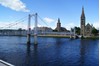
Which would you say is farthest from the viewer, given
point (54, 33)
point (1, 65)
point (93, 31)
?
point (54, 33)

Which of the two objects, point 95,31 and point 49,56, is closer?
point 49,56

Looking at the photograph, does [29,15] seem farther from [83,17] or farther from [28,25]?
[83,17]

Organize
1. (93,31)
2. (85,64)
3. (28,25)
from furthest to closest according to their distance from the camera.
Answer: (93,31)
(28,25)
(85,64)

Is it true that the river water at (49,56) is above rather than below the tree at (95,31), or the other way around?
below

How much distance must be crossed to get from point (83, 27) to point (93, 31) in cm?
1345

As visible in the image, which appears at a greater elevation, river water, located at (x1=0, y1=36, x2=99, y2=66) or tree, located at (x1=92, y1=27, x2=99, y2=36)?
tree, located at (x1=92, y1=27, x2=99, y2=36)

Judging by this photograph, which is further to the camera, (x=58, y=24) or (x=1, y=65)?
(x=58, y=24)

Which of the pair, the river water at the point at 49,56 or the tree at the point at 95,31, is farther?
the tree at the point at 95,31

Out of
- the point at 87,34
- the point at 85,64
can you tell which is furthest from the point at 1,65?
the point at 87,34

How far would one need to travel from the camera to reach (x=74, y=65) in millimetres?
23781

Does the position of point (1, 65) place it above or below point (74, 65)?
above

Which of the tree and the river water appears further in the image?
the tree

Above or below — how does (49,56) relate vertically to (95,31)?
below

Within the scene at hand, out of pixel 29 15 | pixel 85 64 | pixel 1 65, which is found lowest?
pixel 85 64
